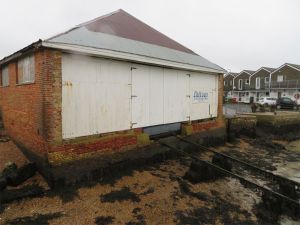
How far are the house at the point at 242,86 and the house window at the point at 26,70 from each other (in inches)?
1849

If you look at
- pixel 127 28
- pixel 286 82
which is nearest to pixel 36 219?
pixel 127 28

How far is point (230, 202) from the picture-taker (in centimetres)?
635

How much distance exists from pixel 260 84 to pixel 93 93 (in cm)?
4617

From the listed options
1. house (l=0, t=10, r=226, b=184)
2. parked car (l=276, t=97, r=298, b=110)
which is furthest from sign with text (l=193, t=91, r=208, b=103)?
parked car (l=276, t=97, r=298, b=110)

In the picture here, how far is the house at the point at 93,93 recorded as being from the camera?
20.7ft

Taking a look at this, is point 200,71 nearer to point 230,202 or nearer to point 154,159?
point 154,159

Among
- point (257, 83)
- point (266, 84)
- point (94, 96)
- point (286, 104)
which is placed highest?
point (257, 83)

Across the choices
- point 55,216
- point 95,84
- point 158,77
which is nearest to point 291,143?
point 158,77

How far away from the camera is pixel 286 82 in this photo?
4025 cm

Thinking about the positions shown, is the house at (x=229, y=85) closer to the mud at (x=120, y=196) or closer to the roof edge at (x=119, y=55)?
the roof edge at (x=119, y=55)

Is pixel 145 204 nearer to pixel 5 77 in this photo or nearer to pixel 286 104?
pixel 5 77

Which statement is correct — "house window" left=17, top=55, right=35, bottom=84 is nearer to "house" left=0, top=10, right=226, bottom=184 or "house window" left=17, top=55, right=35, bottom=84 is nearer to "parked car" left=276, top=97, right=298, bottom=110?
"house" left=0, top=10, right=226, bottom=184

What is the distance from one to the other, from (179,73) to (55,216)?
7.33 m

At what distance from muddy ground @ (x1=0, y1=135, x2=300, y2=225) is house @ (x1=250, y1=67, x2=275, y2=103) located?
42.5 meters
